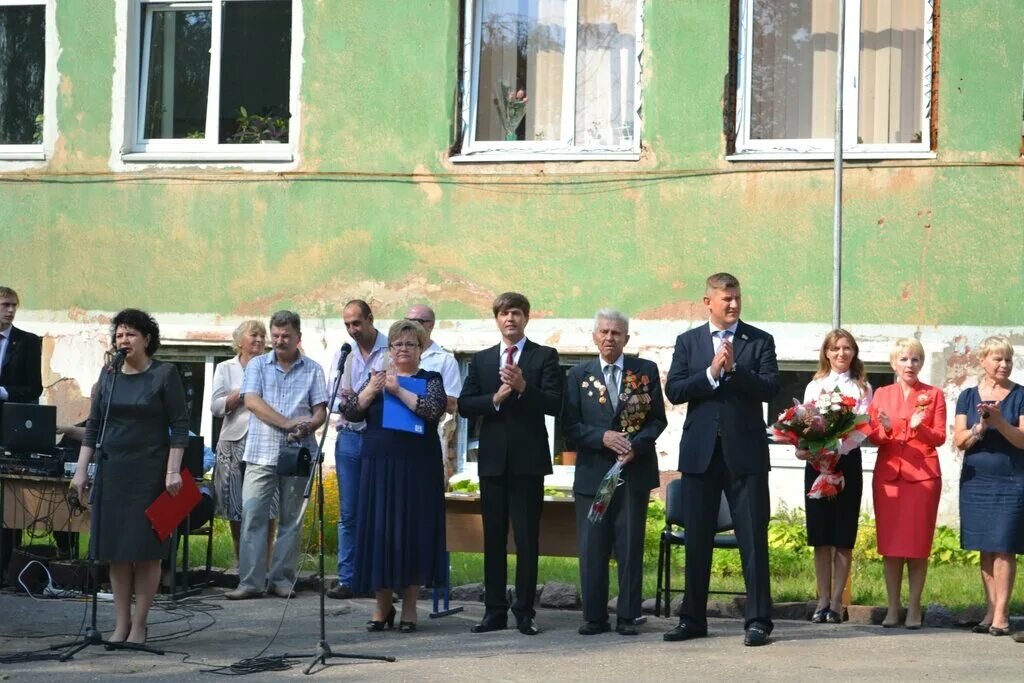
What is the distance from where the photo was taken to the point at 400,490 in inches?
398

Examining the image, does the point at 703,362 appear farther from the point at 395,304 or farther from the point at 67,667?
the point at 395,304

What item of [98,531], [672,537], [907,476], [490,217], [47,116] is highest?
[47,116]

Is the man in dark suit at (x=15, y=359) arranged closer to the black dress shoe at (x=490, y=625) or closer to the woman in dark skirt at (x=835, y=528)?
the black dress shoe at (x=490, y=625)

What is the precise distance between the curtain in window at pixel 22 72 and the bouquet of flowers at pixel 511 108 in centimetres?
484

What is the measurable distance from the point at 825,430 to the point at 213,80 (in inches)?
326

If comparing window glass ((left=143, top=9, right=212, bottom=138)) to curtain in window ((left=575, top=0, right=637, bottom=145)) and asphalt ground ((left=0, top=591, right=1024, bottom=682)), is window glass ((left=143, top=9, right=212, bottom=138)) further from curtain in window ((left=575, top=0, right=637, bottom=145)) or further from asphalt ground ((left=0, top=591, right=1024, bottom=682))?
asphalt ground ((left=0, top=591, right=1024, bottom=682))

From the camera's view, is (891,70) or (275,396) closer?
(275,396)

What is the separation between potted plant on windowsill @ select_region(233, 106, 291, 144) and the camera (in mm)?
15930

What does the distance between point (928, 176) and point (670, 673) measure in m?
7.10

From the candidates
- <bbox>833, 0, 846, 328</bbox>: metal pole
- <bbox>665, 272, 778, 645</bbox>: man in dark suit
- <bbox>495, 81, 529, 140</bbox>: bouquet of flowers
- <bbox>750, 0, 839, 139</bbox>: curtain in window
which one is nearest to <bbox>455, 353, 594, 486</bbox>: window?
<bbox>495, 81, 529, 140</bbox>: bouquet of flowers

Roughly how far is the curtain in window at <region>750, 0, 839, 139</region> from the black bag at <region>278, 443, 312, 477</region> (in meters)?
5.94

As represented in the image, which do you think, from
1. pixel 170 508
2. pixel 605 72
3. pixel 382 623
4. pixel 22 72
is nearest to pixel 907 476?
pixel 382 623

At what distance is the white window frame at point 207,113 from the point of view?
1572 centimetres

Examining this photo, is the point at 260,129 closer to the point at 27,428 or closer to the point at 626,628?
the point at 27,428
